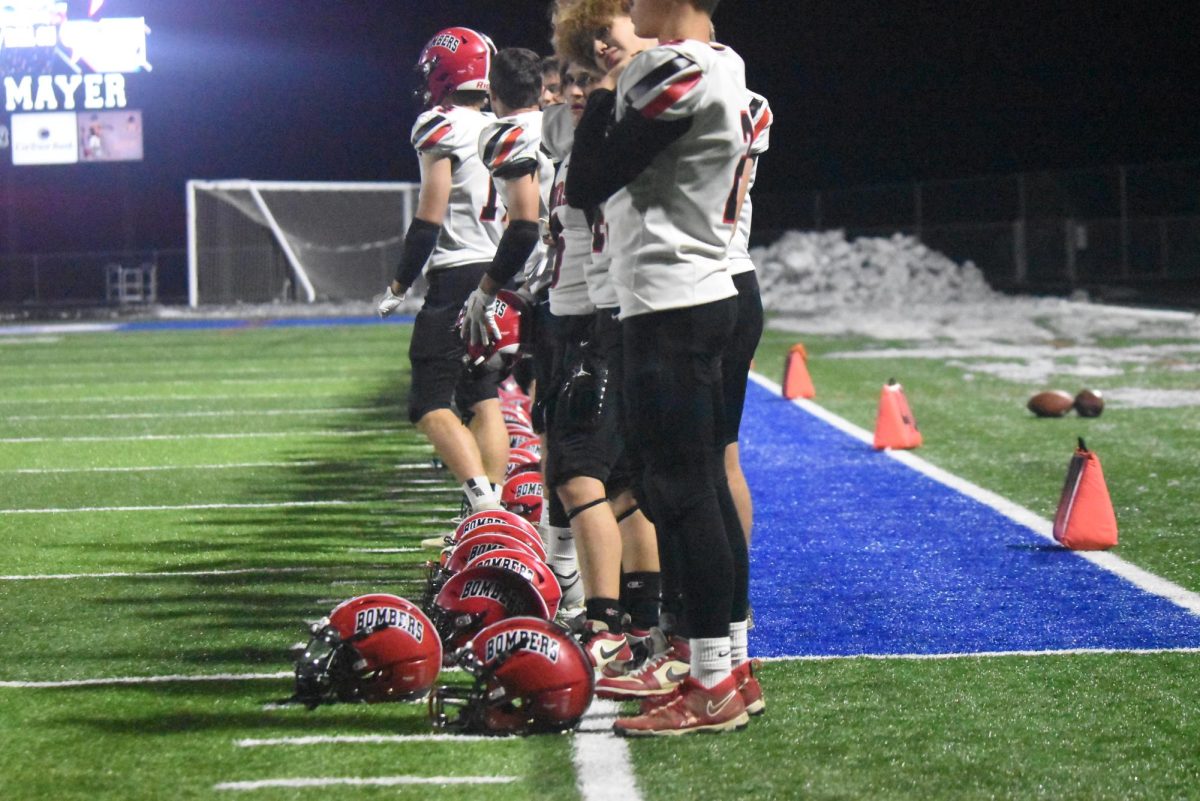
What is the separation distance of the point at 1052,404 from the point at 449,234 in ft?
19.3

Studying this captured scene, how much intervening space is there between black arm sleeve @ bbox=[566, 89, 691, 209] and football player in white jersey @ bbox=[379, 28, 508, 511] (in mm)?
2310

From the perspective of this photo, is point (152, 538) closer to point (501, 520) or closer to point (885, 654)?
point (501, 520)

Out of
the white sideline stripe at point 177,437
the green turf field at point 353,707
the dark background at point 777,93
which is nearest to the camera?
the green turf field at point 353,707

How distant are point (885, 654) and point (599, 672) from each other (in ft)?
2.86

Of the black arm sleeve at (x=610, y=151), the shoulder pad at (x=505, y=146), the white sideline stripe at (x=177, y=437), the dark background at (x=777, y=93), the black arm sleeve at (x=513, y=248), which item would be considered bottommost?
the white sideline stripe at (x=177, y=437)

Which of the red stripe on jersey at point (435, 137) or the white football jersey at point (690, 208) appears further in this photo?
the red stripe on jersey at point (435, 137)

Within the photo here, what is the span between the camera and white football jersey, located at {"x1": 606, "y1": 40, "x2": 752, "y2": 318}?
12.7 feet

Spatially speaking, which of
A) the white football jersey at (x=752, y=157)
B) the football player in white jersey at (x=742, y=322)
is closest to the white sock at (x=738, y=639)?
the football player in white jersey at (x=742, y=322)

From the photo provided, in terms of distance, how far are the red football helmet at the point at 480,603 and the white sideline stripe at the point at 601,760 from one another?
495 millimetres

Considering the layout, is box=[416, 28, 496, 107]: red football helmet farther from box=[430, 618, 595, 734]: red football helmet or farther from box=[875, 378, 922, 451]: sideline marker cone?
box=[875, 378, 922, 451]: sideline marker cone

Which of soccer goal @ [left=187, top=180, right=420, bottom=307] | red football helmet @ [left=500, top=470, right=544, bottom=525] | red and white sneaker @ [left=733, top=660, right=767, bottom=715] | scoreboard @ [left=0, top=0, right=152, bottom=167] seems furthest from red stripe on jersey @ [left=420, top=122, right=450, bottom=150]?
scoreboard @ [left=0, top=0, right=152, bottom=167]

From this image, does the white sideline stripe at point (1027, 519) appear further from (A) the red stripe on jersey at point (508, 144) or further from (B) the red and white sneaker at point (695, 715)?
(A) the red stripe on jersey at point (508, 144)

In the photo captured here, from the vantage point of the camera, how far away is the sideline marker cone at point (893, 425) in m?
9.85

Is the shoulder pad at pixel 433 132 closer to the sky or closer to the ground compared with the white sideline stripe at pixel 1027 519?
closer to the sky
